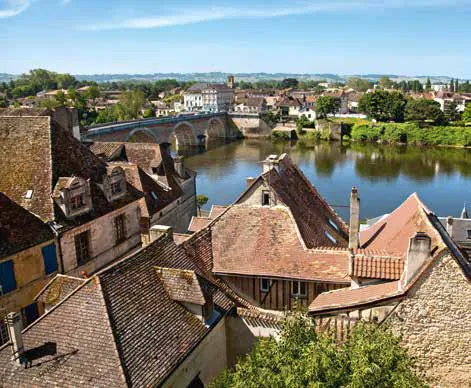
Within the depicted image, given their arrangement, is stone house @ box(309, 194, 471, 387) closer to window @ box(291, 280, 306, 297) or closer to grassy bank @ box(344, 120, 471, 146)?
window @ box(291, 280, 306, 297)

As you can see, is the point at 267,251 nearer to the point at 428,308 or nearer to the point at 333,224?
the point at 428,308

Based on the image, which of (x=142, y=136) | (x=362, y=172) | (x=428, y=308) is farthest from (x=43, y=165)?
(x=142, y=136)

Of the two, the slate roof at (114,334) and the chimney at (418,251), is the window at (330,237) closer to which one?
the chimney at (418,251)

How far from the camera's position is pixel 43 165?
57.0ft

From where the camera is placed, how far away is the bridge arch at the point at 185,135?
8556 centimetres

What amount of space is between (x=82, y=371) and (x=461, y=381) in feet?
28.0

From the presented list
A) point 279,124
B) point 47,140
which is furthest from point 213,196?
point 279,124

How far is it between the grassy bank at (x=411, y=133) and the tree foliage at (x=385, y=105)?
15.6ft

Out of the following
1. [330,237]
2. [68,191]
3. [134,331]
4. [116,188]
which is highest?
[68,191]

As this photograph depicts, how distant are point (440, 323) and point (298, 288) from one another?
4657 millimetres

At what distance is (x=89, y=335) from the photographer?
977 centimetres

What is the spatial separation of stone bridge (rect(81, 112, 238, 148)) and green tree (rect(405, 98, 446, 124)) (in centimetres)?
3727

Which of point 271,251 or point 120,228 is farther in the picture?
point 120,228

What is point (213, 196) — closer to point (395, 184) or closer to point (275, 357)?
point (395, 184)
